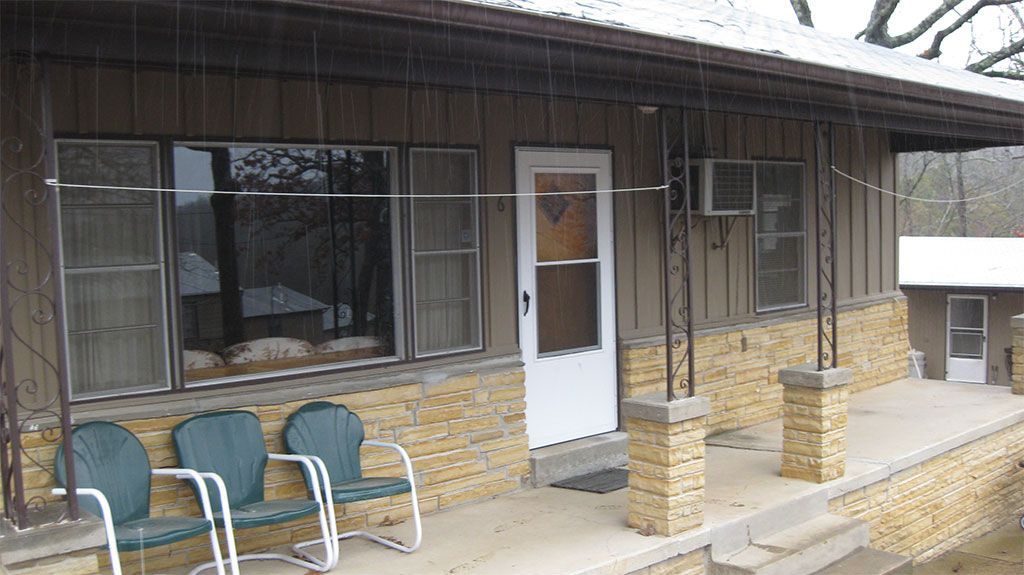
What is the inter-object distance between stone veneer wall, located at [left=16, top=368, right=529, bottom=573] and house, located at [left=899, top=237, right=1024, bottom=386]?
13.4 m

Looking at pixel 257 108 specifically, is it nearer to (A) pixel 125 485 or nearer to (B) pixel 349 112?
(B) pixel 349 112

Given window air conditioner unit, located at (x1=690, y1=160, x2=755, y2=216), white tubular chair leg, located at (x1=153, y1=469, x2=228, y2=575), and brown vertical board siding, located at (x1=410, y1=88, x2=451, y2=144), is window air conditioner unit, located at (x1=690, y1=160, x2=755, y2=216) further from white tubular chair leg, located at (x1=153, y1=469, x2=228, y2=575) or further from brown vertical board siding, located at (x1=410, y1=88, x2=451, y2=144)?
white tubular chair leg, located at (x1=153, y1=469, x2=228, y2=575)

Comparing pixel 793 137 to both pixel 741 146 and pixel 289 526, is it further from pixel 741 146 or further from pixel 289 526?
pixel 289 526

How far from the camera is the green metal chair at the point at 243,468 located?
482 cm

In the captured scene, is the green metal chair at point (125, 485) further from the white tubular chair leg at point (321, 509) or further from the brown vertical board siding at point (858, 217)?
the brown vertical board siding at point (858, 217)

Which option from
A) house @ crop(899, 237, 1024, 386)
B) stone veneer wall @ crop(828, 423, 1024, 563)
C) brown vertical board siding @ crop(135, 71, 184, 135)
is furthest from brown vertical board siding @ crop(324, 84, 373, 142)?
house @ crop(899, 237, 1024, 386)

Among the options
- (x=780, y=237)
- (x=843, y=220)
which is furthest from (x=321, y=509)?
(x=843, y=220)

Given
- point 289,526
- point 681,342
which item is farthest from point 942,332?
point 289,526

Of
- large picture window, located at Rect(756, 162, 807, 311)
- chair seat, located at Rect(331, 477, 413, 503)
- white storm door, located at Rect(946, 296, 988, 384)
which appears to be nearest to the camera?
chair seat, located at Rect(331, 477, 413, 503)

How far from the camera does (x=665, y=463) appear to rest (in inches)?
214

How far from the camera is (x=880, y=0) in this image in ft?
64.3

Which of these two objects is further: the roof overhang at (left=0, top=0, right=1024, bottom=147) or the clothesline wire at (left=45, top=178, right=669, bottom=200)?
the clothesline wire at (left=45, top=178, right=669, bottom=200)

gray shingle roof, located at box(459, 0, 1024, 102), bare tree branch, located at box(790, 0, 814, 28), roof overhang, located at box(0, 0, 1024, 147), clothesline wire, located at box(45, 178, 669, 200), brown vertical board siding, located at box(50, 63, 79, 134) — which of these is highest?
bare tree branch, located at box(790, 0, 814, 28)

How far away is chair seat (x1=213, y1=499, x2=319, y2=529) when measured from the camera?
4.64 meters
